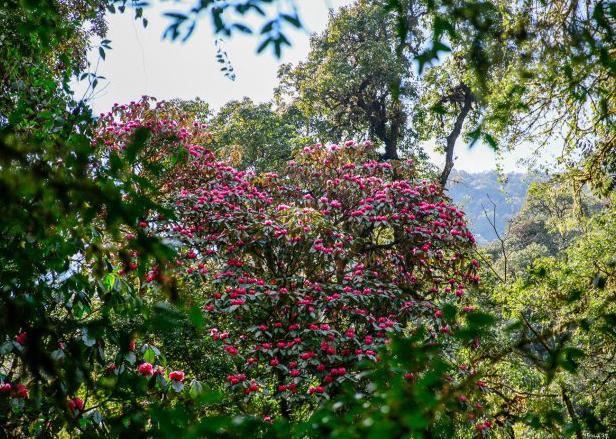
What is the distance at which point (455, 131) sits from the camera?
14.3m

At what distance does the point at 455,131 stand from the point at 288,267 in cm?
988

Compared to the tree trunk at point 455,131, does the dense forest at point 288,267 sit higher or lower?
lower

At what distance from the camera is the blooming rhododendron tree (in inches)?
200

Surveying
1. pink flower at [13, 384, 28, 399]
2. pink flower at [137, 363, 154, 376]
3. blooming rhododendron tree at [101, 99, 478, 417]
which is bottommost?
pink flower at [13, 384, 28, 399]

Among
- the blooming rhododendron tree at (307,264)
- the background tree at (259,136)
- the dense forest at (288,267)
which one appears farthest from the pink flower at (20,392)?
the background tree at (259,136)

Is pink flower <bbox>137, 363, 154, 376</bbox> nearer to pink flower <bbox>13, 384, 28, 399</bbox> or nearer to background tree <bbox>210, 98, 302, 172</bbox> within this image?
pink flower <bbox>13, 384, 28, 399</bbox>

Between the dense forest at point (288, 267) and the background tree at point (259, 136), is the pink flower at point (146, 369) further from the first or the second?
the background tree at point (259, 136)

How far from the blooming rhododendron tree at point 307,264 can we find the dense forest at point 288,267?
0.03 metres

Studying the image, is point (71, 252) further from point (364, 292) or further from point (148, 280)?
point (364, 292)

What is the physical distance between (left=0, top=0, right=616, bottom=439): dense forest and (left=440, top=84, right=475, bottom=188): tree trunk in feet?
18.2

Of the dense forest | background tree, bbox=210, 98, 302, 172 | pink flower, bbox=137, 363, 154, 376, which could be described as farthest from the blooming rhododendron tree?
background tree, bbox=210, 98, 302, 172

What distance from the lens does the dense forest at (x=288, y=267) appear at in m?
1.31

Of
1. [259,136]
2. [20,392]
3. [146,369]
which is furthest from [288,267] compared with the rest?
[259,136]

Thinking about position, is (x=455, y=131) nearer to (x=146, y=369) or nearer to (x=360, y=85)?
(x=360, y=85)
